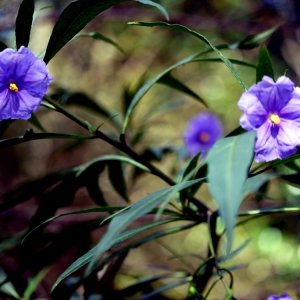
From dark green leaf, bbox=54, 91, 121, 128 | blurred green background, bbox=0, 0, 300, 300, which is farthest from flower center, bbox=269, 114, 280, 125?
blurred green background, bbox=0, 0, 300, 300

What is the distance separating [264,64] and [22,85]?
14.5 inches

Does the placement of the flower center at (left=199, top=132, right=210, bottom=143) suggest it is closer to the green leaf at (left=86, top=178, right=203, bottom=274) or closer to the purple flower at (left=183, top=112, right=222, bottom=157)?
the purple flower at (left=183, top=112, right=222, bottom=157)

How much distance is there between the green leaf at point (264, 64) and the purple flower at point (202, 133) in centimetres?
102

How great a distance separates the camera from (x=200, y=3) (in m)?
2.66

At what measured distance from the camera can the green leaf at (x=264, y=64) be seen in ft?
2.09

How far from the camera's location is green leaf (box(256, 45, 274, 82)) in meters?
0.64

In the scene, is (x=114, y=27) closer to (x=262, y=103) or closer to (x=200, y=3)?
(x=200, y=3)

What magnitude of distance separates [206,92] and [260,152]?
245cm

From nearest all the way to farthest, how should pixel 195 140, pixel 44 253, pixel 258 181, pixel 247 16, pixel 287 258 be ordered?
1. pixel 44 253
2. pixel 258 181
3. pixel 195 140
4. pixel 287 258
5. pixel 247 16

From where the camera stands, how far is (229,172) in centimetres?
44

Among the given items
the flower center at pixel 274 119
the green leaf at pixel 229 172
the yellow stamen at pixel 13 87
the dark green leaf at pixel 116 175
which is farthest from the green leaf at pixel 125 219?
the dark green leaf at pixel 116 175

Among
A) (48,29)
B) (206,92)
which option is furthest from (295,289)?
(48,29)

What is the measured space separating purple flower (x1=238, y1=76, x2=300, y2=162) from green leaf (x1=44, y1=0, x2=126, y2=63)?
242 mm

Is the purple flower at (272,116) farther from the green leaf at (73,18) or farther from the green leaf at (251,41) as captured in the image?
the green leaf at (251,41)
